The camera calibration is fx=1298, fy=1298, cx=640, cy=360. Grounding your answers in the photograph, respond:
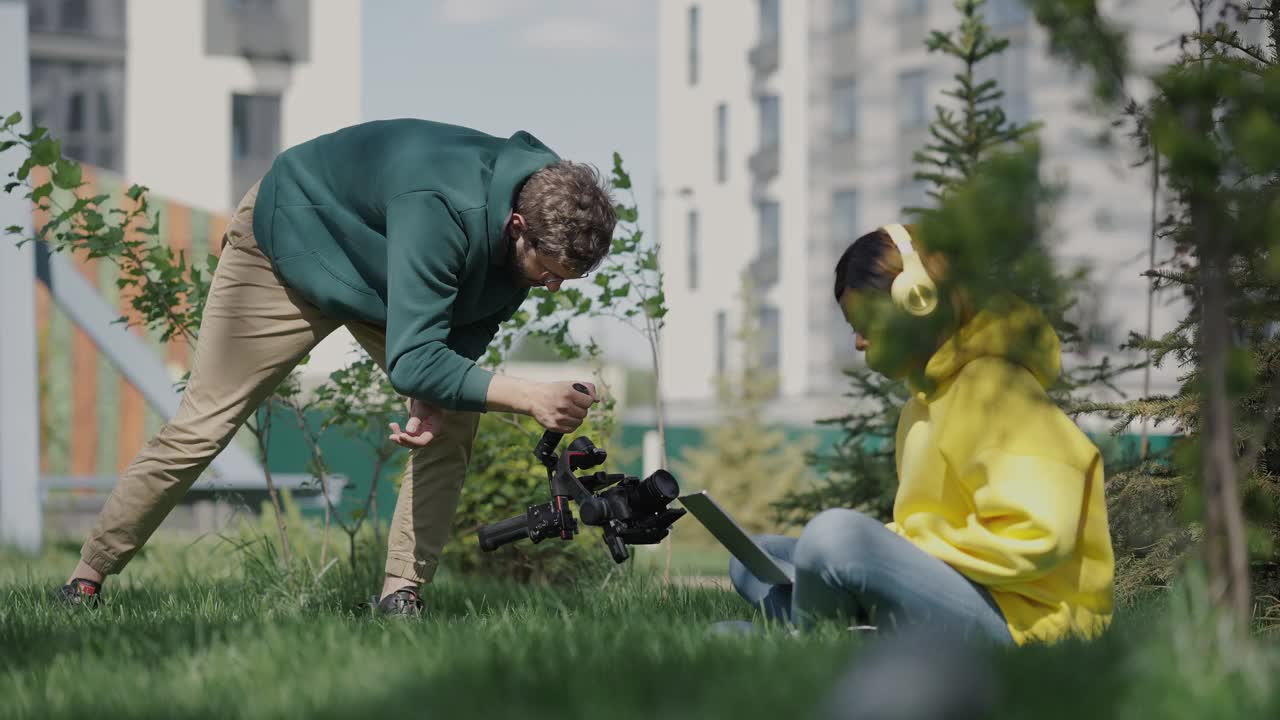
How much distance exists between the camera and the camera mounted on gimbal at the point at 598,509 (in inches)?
123

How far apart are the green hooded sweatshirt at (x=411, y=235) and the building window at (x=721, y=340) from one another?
25.7 meters

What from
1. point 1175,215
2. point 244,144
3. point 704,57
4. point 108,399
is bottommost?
point 108,399

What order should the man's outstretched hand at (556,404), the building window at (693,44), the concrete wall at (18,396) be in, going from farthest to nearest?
the building window at (693,44) < the concrete wall at (18,396) < the man's outstretched hand at (556,404)

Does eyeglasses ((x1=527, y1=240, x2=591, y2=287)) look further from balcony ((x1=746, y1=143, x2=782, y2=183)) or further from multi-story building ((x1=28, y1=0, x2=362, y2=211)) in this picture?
balcony ((x1=746, y1=143, x2=782, y2=183))

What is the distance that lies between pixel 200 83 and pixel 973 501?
59.2ft

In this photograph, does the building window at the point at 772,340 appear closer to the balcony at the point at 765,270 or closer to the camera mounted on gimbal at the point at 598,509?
the balcony at the point at 765,270

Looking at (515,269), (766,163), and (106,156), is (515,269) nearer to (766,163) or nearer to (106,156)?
(106,156)

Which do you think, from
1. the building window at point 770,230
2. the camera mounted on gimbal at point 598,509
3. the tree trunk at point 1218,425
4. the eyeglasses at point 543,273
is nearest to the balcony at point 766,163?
the building window at point 770,230

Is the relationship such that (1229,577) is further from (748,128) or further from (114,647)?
(748,128)

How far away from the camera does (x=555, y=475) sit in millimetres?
3361

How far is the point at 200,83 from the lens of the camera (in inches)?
739

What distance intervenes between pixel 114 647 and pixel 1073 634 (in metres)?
2.05

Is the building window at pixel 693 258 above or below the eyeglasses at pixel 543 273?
above

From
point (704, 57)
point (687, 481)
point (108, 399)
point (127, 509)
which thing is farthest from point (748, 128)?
point (127, 509)
